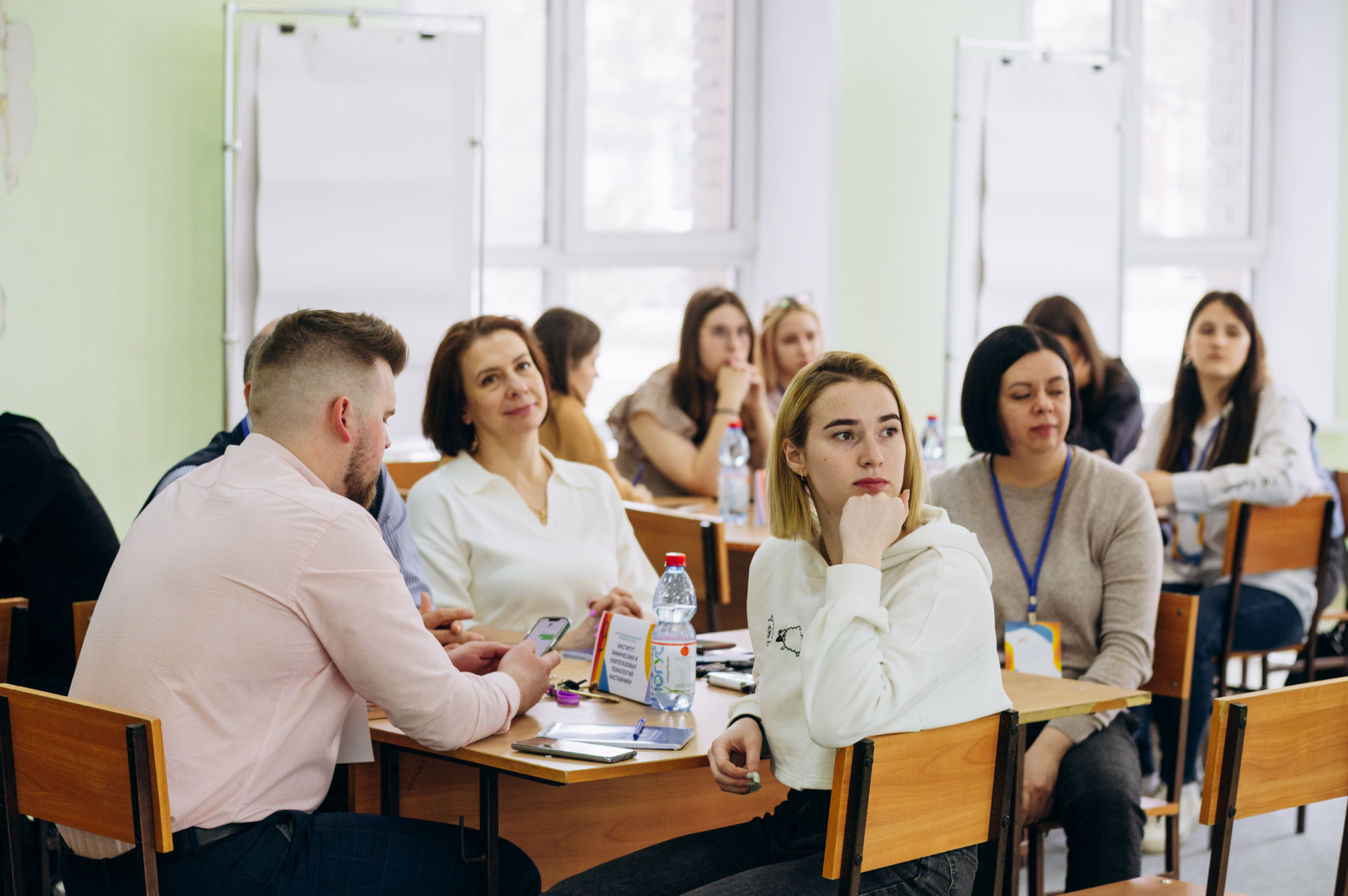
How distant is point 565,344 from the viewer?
13.3 feet

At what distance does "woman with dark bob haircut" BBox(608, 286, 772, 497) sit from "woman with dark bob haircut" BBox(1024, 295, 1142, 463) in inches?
38.5

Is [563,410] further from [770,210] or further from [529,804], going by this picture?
[770,210]

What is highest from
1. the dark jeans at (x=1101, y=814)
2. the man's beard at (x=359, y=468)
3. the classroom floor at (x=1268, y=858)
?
the man's beard at (x=359, y=468)

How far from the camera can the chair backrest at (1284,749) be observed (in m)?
1.67

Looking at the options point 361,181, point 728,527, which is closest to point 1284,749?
point 728,527

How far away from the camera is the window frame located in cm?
555

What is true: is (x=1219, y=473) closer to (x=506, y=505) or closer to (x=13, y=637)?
(x=506, y=505)

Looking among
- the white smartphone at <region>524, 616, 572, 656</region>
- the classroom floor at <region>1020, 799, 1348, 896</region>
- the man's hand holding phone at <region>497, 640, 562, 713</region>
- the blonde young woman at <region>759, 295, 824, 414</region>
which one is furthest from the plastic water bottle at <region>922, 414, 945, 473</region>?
the man's hand holding phone at <region>497, 640, 562, 713</region>

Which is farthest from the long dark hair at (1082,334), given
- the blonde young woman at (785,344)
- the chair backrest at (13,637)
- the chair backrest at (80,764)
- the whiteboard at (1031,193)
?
the chair backrest at (80,764)

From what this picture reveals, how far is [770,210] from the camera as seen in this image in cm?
578

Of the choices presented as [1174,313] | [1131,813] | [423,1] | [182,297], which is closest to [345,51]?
[423,1]

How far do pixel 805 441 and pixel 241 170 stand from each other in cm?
314

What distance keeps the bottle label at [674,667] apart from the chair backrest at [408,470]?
208 centimetres

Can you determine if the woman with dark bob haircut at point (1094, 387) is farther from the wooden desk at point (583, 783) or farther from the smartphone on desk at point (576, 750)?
the smartphone on desk at point (576, 750)
